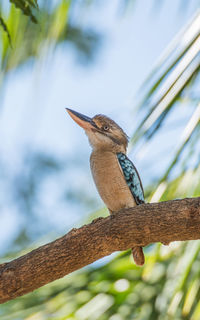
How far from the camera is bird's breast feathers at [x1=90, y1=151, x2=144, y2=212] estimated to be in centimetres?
549

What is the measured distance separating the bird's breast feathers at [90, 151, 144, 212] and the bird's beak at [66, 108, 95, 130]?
69cm

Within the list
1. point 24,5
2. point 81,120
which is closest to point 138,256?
point 81,120

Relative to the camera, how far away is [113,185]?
5.49 meters

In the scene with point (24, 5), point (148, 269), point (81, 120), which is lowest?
point (148, 269)

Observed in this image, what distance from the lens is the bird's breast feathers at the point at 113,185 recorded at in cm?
549

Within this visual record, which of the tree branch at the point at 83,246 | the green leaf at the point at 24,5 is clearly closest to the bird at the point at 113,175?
the tree branch at the point at 83,246

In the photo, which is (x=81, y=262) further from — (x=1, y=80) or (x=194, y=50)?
(x=194, y=50)

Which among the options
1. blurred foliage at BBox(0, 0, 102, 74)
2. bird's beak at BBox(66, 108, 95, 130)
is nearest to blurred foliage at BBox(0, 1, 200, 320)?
blurred foliage at BBox(0, 0, 102, 74)

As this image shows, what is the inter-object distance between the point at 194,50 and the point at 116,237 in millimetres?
1514

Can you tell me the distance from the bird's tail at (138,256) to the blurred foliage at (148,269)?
12 cm

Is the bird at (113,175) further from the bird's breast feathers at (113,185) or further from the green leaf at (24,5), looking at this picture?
the green leaf at (24,5)

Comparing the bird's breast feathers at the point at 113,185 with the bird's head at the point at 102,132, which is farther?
the bird's head at the point at 102,132

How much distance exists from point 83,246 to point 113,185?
124 cm

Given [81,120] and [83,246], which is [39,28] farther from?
[81,120]
